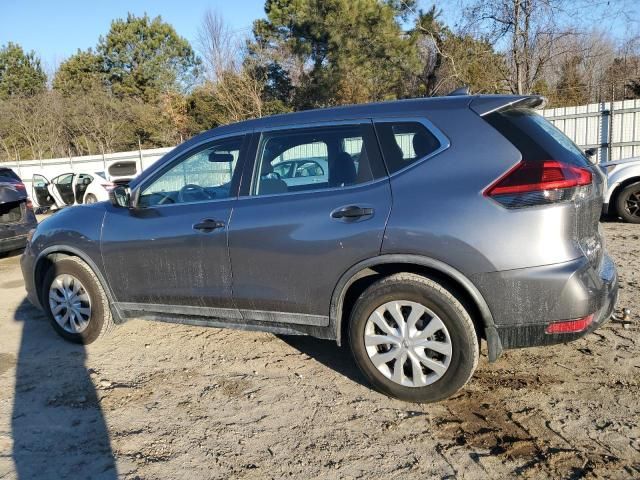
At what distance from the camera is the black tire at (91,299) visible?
4344 mm

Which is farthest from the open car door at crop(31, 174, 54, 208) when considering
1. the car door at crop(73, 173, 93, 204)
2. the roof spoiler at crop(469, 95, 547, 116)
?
the roof spoiler at crop(469, 95, 547, 116)

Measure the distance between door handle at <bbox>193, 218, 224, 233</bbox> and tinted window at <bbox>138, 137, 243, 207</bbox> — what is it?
0.67 feet

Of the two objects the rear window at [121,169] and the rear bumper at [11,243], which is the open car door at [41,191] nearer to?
the rear window at [121,169]

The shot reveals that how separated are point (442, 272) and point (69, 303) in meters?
3.20

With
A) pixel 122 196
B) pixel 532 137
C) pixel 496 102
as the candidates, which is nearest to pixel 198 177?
pixel 122 196

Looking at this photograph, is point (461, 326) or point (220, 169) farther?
point (220, 169)

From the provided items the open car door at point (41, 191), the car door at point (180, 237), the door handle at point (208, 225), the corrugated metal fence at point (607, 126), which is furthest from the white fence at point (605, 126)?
the open car door at point (41, 191)

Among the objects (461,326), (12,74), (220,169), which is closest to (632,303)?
(461,326)

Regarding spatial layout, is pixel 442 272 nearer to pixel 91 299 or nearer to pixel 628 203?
pixel 91 299

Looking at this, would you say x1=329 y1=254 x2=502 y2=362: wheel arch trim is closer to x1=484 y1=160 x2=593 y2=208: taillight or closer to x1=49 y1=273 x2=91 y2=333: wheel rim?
x1=484 y1=160 x2=593 y2=208: taillight

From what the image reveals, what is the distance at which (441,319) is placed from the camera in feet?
10.1

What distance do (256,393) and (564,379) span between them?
202cm

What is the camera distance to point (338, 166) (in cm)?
346

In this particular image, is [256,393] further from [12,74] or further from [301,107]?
[12,74]
